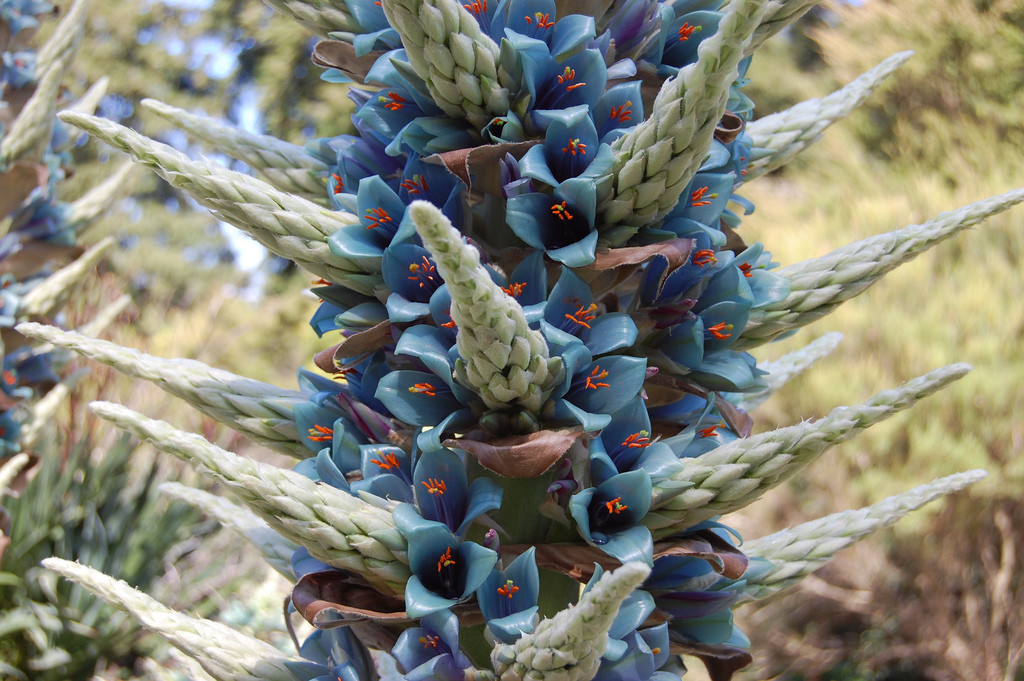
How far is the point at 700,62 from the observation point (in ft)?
2.68

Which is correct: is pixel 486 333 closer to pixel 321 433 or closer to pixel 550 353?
pixel 550 353

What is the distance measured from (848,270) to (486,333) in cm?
58

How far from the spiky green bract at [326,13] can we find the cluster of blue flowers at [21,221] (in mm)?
2016

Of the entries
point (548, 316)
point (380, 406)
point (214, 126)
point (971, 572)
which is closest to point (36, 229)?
point (214, 126)

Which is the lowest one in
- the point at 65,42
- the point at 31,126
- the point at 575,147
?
the point at 31,126

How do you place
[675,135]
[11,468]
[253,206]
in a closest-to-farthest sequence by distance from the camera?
[675,135] < [253,206] < [11,468]

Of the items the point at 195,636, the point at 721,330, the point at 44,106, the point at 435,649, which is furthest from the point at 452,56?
the point at 44,106

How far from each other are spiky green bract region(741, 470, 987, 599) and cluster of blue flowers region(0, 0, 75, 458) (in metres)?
2.63

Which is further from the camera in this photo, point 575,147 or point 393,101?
point 393,101

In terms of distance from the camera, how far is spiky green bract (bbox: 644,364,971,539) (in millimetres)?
893

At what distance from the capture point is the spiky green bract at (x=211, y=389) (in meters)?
1.11

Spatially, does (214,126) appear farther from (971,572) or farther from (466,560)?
(971,572)

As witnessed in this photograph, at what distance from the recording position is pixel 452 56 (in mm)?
980

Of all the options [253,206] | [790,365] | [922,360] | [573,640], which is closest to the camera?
[573,640]
